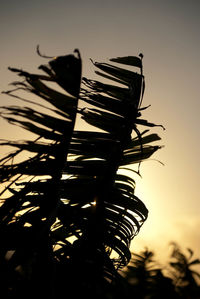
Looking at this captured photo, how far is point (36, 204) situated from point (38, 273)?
0.41 m

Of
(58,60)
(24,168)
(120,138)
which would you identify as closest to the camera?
(58,60)

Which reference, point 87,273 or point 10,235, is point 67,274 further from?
point 10,235

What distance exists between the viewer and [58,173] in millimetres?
1600

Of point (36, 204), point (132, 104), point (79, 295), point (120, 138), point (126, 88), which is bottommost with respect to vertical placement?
point (79, 295)

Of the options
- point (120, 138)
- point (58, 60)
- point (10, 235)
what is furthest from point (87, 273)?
point (58, 60)

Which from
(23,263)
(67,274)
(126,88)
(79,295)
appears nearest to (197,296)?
(79,295)

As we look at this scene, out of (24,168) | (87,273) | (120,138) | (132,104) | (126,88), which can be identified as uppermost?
(126,88)

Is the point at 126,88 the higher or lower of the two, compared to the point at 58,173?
higher

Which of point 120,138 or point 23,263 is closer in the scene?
point 23,263

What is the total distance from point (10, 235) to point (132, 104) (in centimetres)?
123

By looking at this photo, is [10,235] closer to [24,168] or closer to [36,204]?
[36,204]

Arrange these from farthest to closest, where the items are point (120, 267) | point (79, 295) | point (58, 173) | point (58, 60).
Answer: point (120, 267), point (58, 173), point (58, 60), point (79, 295)

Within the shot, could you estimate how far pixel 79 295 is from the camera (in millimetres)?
1255

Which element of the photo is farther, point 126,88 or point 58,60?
point 126,88
